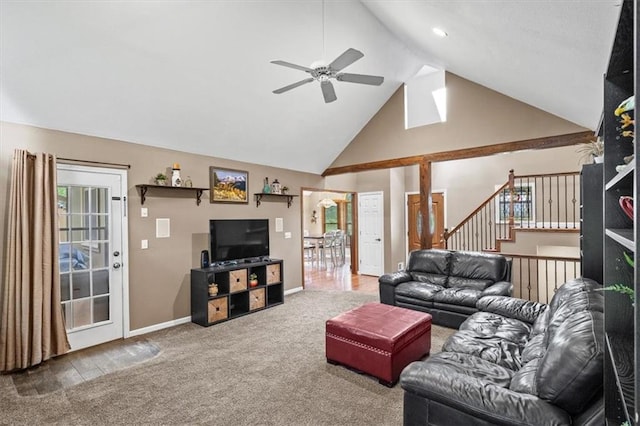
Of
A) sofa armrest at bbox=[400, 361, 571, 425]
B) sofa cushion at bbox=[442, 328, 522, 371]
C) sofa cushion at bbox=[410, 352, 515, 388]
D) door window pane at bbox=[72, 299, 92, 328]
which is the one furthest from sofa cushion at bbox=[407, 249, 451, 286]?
door window pane at bbox=[72, 299, 92, 328]

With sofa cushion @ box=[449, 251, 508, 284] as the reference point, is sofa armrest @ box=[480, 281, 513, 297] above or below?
below

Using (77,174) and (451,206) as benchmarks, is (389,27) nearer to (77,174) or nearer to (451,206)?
(77,174)

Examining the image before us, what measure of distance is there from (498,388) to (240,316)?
3.78 metres

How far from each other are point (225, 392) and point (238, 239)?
2.61 m

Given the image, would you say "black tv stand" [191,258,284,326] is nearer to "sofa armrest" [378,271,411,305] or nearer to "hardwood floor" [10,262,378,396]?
"hardwood floor" [10,262,378,396]

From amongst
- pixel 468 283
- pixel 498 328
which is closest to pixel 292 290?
pixel 468 283

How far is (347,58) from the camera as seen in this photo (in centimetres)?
273

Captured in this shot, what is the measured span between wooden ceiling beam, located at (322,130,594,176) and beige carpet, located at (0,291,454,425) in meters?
2.90

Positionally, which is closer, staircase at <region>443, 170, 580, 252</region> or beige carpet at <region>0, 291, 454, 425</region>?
beige carpet at <region>0, 291, 454, 425</region>

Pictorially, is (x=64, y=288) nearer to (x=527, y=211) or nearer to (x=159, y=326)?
(x=159, y=326)

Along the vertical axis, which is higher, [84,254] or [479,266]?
[84,254]

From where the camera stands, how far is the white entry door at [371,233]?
7770 millimetres

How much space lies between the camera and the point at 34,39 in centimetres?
275

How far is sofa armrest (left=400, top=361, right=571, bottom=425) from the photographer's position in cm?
152
